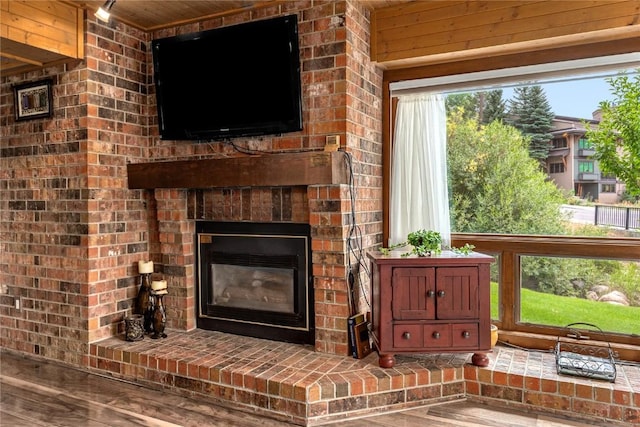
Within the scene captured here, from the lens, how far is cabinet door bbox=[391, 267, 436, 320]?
2.56 m

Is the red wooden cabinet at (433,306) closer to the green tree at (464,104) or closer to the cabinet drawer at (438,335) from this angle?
the cabinet drawer at (438,335)

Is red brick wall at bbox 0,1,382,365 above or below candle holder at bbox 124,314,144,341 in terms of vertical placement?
above

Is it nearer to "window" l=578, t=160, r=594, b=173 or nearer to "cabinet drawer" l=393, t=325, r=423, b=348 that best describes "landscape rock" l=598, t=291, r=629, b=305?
"window" l=578, t=160, r=594, b=173

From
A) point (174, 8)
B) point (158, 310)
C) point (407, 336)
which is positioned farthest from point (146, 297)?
point (174, 8)

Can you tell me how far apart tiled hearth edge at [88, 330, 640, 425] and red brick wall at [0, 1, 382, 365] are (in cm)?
33

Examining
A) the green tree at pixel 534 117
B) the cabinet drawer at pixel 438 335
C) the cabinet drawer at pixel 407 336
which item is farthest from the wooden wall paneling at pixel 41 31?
the green tree at pixel 534 117

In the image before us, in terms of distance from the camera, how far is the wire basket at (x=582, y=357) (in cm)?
243

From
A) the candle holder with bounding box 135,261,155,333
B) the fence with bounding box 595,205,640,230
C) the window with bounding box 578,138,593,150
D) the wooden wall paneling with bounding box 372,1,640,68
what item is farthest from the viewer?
the candle holder with bounding box 135,261,155,333

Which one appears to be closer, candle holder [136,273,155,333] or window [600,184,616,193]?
window [600,184,616,193]

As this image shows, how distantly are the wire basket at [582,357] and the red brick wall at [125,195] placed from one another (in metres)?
1.28

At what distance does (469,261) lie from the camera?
8.28 feet

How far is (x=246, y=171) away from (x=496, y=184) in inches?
70.4

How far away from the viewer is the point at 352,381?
7.91 feet

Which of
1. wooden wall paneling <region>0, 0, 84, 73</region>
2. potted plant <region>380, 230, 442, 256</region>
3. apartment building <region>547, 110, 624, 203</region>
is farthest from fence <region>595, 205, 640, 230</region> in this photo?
wooden wall paneling <region>0, 0, 84, 73</region>
